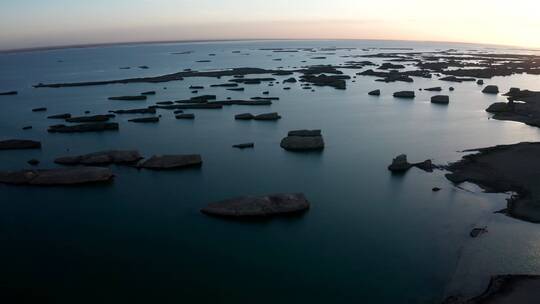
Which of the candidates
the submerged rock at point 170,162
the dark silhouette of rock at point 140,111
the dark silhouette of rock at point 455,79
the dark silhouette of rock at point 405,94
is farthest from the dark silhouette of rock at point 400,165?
the dark silhouette of rock at point 455,79

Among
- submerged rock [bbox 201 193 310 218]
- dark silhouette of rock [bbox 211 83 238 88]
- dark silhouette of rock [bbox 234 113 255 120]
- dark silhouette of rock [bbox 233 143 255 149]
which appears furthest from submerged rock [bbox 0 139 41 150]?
dark silhouette of rock [bbox 211 83 238 88]

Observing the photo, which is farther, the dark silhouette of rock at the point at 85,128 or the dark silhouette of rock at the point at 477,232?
the dark silhouette of rock at the point at 85,128

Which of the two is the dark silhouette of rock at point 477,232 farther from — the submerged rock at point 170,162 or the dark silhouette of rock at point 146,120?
the dark silhouette of rock at point 146,120

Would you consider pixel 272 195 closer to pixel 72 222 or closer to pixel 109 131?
pixel 72 222

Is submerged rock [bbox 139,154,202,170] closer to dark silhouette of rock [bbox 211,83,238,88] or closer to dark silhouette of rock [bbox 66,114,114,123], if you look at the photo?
dark silhouette of rock [bbox 66,114,114,123]

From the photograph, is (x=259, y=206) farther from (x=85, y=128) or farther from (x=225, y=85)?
(x=225, y=85)

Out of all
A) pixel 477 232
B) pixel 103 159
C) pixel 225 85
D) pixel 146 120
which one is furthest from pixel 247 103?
Answer: pixel 477 232
